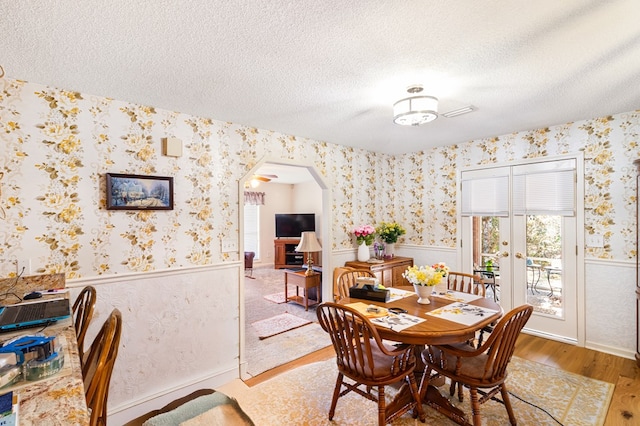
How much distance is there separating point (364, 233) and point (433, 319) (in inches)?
85.2

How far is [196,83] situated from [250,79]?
380 mm

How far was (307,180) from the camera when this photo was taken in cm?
852

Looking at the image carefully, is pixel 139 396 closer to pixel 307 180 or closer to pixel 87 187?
pixel 87 187

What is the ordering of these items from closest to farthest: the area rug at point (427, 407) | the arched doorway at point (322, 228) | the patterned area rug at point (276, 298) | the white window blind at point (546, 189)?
the area rug at point (427, 407)
the arched doorway at point (322, 228)
the white window blind at point (546, 189)
the patterned area rug at point (276, 298)

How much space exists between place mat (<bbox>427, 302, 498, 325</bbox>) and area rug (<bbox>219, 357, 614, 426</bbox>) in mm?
723

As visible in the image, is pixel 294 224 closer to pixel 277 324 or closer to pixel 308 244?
pixel 308 244

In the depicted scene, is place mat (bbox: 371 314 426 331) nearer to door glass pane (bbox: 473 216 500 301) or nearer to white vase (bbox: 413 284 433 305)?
white vase (bbox: 413 284 433 305)

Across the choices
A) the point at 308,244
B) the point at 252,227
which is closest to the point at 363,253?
the point at 308,244

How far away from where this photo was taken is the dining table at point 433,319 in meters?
1.83

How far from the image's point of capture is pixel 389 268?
4.16 m

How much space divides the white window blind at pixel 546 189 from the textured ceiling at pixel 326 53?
31.0 inches

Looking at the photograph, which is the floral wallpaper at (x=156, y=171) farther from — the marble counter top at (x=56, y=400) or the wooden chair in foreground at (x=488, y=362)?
the wooden chair in foreground at (x=488, y=362)

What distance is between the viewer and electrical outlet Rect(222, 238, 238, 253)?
115 inches

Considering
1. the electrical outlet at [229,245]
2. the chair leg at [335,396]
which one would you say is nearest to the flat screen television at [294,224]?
the electrical outlet at [229,245]
